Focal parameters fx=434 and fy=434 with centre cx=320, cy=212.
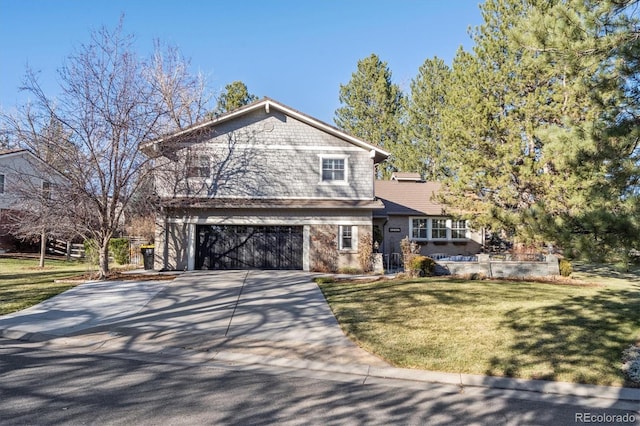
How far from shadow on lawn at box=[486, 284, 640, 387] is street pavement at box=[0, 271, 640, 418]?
Answer: 418 millimetres

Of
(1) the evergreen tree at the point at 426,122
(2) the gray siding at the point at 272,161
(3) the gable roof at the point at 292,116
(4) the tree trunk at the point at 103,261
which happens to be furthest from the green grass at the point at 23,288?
(1) the evergreen tree at the point at 426,122

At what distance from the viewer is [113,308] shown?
10625 millimetres

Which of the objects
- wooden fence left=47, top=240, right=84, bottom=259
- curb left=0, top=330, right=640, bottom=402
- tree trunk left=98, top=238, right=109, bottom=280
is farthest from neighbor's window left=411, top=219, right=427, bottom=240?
wooden fence left=47, top=240, right=84, bottom=259

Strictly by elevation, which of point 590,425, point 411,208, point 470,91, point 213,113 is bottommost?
point 590,425

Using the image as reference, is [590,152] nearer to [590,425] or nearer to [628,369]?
[628,369]

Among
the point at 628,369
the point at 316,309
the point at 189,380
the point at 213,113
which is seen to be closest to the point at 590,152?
the point at 628,369

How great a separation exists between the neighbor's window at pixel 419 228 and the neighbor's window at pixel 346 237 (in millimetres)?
7418

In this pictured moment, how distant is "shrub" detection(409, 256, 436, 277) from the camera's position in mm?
16797

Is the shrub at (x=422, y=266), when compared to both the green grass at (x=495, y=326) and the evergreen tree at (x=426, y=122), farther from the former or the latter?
the evergreen tree at (x=426, y=122)

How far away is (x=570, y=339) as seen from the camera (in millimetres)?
7980

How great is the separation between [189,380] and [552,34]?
792 cm

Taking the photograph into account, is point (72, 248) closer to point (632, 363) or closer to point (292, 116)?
point (292, 116)

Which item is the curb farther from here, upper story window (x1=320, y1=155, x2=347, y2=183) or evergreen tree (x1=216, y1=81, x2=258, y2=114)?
evergreen tree (x1=216, y1=81, x2=258, y2=114)

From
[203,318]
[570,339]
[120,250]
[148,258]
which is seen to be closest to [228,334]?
→ [203,318]
